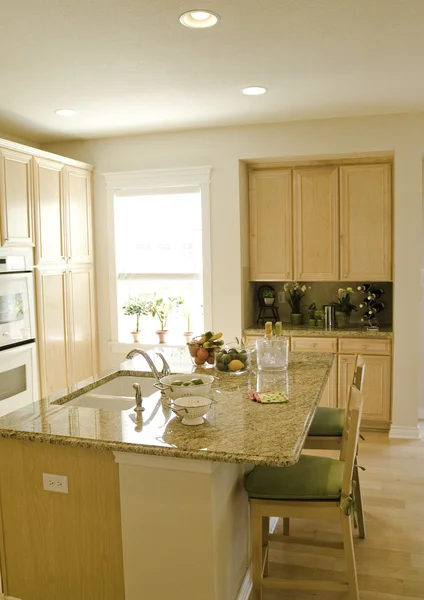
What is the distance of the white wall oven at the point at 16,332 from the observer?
403cm

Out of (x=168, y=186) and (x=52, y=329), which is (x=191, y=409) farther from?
(x=168, y=186)

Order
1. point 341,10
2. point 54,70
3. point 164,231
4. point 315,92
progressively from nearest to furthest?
point 341,10 → point 54,70 → point 315,92 → point 164,231

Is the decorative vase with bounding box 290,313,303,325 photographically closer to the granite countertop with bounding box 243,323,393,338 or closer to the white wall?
the granite countertop with bounding box 243,323,393,338

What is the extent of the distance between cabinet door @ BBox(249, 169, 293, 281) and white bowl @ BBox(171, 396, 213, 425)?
3026mm

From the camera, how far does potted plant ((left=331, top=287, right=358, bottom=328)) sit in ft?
16.5

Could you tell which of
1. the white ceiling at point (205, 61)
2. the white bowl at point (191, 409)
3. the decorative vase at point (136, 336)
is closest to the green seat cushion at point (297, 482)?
the white bowl at point (191, 409)

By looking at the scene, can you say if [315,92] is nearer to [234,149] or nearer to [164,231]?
[234,149]

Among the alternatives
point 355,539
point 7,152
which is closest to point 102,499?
point 355,539

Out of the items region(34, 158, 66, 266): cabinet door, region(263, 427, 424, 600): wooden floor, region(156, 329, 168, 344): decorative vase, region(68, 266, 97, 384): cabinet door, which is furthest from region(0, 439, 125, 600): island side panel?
region(156, 329, 168, 344): decorative vase

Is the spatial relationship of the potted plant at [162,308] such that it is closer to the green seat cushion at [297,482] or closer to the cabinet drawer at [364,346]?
the cabinet drawer at [364,346]

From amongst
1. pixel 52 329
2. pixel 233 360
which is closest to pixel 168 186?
pixel 52 329

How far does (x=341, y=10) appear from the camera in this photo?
254cm

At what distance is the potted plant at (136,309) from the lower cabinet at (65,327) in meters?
0.34

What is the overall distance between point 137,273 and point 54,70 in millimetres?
2364
